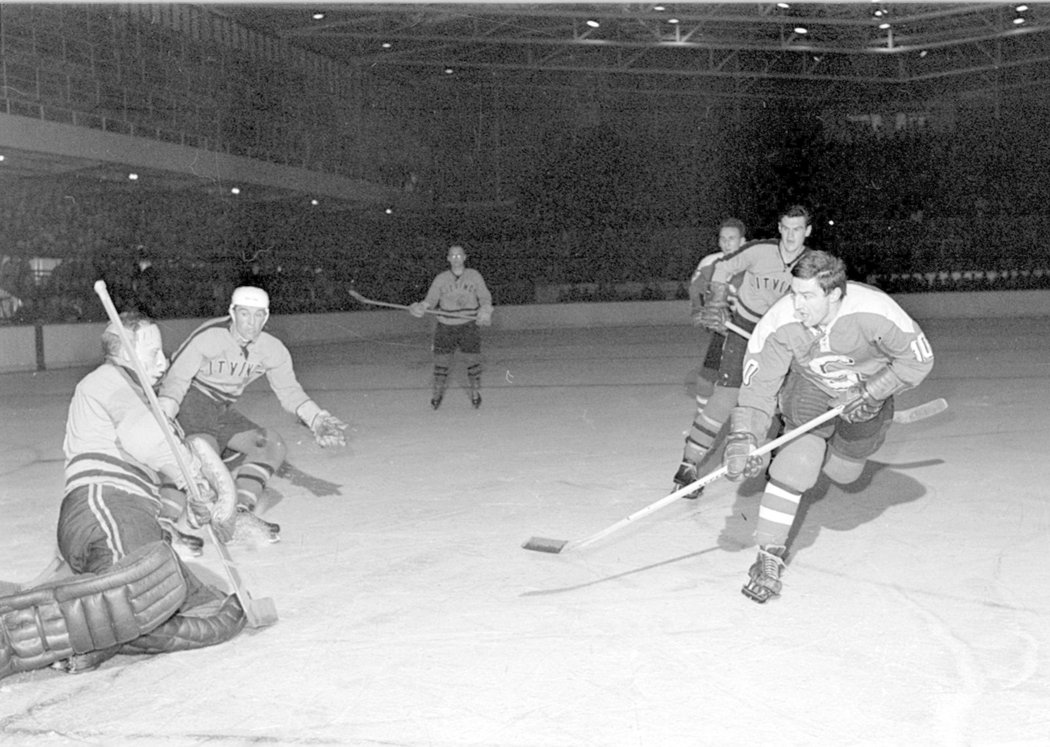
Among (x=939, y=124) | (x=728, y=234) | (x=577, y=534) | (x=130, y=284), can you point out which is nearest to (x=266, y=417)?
(x=728, y=234)

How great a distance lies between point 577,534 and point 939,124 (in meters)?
26.0

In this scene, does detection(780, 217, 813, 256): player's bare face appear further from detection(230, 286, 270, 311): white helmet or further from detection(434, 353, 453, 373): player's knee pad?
detection(434, 353, 453, 373): player's knee pad

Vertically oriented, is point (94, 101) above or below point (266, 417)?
above

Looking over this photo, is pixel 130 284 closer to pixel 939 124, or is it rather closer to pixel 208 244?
pixel 208 244

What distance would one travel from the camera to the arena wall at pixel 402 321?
46.8 ft

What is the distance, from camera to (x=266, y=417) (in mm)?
8867

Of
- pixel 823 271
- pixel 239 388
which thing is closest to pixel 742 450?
pixel 823 271

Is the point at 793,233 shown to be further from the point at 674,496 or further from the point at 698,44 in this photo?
the point at 698,44

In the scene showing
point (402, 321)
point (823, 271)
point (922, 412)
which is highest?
point (823, 271)

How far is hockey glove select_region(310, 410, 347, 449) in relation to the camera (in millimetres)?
4453

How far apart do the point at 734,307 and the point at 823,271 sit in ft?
6.35

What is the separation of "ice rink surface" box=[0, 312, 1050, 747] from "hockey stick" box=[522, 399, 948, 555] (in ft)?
0.23

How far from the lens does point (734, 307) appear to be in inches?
228

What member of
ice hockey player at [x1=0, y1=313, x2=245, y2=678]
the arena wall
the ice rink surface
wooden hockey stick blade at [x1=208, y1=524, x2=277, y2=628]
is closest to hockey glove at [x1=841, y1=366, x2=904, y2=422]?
the ice rink surface
